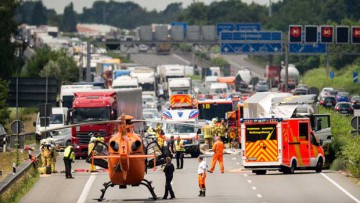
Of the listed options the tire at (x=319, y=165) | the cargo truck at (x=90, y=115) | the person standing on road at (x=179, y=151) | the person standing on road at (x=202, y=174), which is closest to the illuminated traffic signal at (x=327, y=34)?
the cargo truck at (x=90, y=115)

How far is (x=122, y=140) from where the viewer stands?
40562 millimetres

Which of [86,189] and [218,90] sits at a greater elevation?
[218,90]

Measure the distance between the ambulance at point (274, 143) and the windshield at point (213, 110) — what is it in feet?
89.2

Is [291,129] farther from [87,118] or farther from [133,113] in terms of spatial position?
[133,113]

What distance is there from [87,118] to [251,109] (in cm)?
905

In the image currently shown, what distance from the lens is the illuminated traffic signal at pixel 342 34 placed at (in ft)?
355

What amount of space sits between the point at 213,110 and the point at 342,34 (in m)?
32.3

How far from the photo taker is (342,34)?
10869 centimetres

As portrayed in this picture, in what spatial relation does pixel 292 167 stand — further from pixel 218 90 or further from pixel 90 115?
pixel 218 90

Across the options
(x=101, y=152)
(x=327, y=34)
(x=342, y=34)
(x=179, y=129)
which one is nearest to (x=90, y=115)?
(x=179, y=129)

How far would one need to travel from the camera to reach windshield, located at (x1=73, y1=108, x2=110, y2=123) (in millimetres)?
62469

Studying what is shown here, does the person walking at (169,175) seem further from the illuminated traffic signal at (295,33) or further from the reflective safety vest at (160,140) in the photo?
the illuminated traffic signal at (295,33)

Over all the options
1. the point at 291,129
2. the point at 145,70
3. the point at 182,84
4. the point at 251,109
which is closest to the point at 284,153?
the point at 291,129

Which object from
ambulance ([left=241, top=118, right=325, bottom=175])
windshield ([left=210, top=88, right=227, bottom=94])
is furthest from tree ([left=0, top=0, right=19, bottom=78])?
ambulance ([left=241, top=118, right=325, bottom=175])
